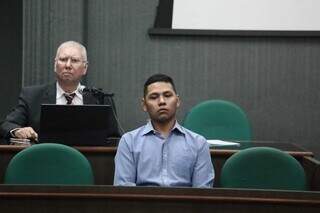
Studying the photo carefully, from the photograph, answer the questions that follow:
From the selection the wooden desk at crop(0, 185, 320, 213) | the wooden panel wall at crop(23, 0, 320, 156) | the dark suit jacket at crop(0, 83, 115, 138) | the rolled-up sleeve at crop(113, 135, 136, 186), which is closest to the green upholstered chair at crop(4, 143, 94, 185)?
the rolled-up sleeve at crop(113, 135, 136, 186)

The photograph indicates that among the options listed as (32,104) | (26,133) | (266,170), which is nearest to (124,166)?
(266,170)

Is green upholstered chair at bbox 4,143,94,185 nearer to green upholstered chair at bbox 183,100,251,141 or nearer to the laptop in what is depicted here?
the laptop

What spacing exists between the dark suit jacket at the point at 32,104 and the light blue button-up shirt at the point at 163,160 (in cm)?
80

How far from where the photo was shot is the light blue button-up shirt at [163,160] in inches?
120

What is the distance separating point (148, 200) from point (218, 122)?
2484 mm

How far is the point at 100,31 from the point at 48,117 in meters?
2.27

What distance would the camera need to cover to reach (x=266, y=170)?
→ 10.0ft

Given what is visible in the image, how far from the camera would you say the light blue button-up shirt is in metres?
3.06

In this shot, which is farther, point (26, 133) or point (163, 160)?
point (26, 133)

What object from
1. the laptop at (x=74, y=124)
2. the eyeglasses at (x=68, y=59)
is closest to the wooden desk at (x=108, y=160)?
the laptop at (x=74, y=124)

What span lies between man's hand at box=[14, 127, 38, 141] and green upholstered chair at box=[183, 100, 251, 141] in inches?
50.3

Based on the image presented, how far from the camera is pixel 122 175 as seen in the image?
119 inches

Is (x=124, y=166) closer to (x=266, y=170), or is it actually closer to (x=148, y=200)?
(x=266, y=170)

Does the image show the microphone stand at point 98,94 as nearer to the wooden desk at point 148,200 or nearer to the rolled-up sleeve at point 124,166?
the rolled-up sleeve at point 124,166
